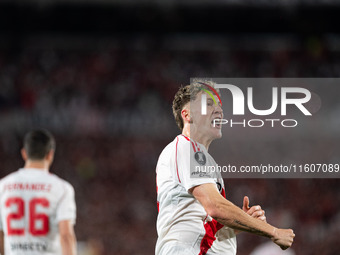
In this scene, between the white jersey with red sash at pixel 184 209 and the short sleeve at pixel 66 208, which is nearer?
the white jersey with red sash at pixel 184 209

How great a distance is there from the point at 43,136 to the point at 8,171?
35.4 ft

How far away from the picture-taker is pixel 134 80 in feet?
55.8

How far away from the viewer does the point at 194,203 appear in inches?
126

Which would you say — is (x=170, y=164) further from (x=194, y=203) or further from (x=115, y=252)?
(x=115, y=252)

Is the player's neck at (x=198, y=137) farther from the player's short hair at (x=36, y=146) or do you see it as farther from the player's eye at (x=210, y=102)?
the player's short hair at (x=36, y=146)

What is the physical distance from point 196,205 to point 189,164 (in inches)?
9.5

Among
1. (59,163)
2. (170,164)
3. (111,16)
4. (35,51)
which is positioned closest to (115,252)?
(59,163)

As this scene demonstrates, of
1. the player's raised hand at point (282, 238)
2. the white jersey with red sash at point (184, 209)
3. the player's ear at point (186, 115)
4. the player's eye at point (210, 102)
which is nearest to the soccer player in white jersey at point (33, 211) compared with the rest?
the white jersey with red sash at point (184, 209)

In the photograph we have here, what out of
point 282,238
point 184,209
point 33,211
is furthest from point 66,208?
point 282,238

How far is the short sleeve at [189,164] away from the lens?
3086 millimetres

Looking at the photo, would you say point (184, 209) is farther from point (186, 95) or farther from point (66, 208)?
point (66, 208)

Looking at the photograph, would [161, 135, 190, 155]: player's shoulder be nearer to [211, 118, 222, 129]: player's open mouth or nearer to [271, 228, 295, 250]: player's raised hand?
[211, 118, 222, 129]: player's open mouth

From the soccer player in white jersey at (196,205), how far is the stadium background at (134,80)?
8.31 metres

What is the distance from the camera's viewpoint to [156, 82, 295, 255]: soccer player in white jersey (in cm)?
300
